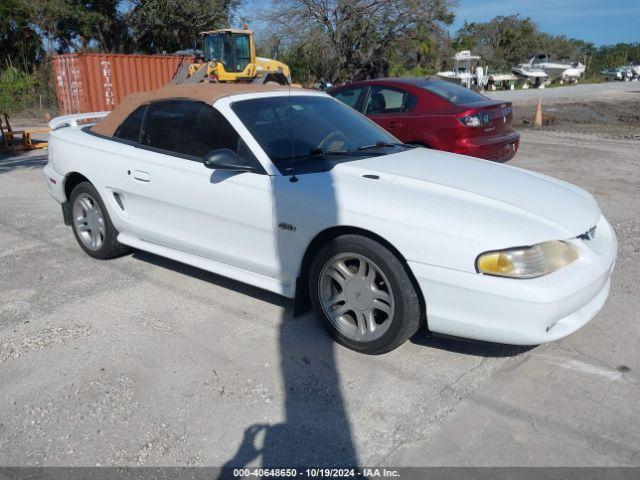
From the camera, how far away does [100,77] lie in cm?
1783

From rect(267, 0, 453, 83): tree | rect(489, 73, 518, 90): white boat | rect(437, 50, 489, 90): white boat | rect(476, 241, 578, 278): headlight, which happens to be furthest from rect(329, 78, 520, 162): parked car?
rect(489, 73, 518, 90): white boat

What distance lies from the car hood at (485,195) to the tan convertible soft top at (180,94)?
1144 mm

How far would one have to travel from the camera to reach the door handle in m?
4.42

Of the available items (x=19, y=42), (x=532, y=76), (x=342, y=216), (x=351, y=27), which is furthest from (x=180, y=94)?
(x=532, y=76)

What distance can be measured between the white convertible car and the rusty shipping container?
45.7ft

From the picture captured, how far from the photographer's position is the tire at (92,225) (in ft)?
16.4

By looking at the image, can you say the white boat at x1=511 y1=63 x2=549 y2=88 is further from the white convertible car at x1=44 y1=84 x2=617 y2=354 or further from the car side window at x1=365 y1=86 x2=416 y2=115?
the white convertible car at x1=44 y1=84 x2=617 y2=354

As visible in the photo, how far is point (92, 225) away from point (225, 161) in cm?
206

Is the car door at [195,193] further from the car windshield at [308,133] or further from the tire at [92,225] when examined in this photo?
the tire at [92,225]

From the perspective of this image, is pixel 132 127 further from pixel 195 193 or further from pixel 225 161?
pixel 225 161

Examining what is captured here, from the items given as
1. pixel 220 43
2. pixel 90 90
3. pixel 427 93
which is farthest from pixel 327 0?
pixel 427 93

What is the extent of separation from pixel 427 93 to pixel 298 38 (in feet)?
76.1

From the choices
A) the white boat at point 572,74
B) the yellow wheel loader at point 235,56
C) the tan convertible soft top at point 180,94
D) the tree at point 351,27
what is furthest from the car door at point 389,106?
the white boat at point 572,74

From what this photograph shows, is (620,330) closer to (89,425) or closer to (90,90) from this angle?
(89,425)
